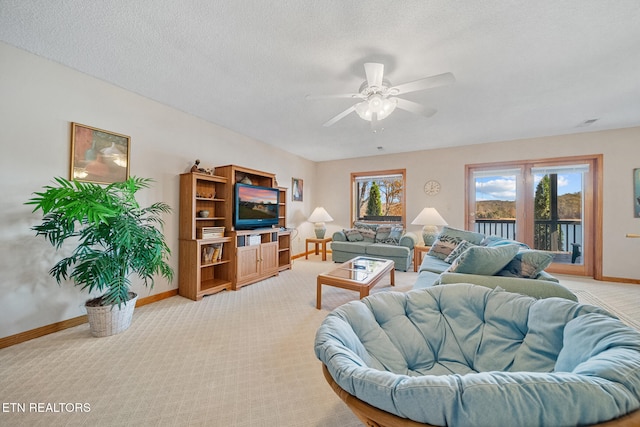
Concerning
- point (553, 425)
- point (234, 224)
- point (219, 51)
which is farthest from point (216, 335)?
point (219, 51)

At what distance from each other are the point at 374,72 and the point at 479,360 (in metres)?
1.99

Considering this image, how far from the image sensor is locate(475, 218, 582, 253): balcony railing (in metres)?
4.16

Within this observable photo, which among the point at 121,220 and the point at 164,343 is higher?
the point at 121,220

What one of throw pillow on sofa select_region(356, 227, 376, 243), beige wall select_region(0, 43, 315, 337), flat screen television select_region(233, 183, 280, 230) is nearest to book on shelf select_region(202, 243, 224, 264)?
flat screen television select_region(233, 183, 280, 230)

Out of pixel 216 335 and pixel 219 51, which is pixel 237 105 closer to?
pixel 219 51

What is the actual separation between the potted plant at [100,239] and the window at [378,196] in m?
4.52

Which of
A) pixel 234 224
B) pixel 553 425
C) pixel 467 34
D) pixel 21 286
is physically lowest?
pixel 21 286

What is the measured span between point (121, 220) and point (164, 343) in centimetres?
112

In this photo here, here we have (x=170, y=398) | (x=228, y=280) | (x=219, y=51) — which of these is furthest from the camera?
(x=228, y=280)

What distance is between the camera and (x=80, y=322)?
233cm

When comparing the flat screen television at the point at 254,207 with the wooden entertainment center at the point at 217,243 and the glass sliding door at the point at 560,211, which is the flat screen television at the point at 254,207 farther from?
the glass sliding door at the point at 560,211

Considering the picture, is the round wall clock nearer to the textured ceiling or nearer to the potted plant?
the textured ceiling

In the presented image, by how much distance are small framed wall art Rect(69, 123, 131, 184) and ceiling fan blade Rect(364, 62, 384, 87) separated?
2662 millimetres

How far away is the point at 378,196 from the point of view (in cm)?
587
